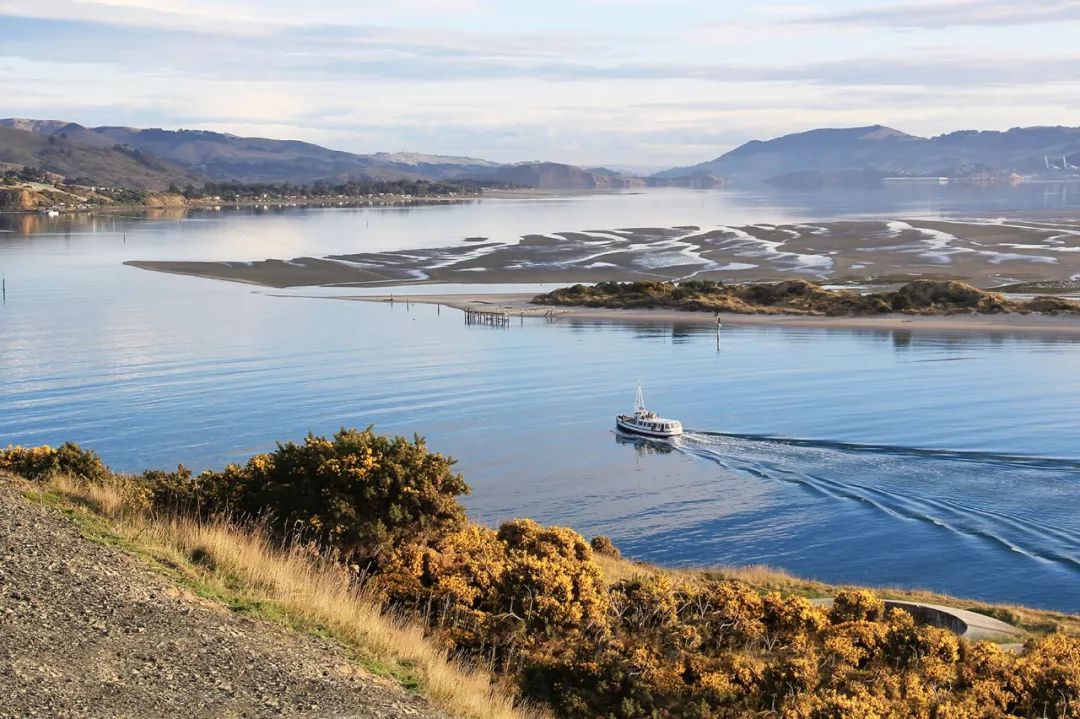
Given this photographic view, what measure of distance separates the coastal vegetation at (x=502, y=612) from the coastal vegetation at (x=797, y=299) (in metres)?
57.0

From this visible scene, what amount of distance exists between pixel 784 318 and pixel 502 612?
5797 cm

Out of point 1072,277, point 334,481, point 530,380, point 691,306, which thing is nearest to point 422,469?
point 334,481

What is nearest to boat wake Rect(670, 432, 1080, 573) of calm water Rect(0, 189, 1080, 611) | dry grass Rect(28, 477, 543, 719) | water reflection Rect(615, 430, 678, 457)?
calm water Rect(0, 189, 1080, 611)

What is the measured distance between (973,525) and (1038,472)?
5.41 meters

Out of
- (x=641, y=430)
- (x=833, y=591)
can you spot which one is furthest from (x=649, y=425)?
(x=833, y=591)

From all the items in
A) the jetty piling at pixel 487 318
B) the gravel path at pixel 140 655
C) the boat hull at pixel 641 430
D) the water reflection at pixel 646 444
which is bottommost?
the water reflection at pixel 646 444

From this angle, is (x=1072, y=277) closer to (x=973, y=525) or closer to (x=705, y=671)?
(x=973, y=525)

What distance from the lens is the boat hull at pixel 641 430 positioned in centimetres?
3769

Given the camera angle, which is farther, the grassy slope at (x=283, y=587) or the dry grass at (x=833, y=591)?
the dry grass at (x=833, y=591)

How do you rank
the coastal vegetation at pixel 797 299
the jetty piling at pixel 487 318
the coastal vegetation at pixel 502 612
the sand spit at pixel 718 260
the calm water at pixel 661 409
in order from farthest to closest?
the sand spit at pixel 718 260 < the coastal vegetation at pixel 797 299 < the jetty piling at pixel 487 318 < the calm water at pixel 661 409 < the coastal vegetation at pixel 502 612

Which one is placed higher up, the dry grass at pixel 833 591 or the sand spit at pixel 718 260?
the sand spit at pixel 718 260

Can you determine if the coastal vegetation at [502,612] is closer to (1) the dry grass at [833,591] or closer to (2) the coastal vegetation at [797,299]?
(1) the dry grass at [833,591]

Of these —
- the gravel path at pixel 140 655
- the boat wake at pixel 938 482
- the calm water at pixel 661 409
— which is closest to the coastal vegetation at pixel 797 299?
the calm water at pixel 661 409

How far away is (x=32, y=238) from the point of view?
13688 cm
